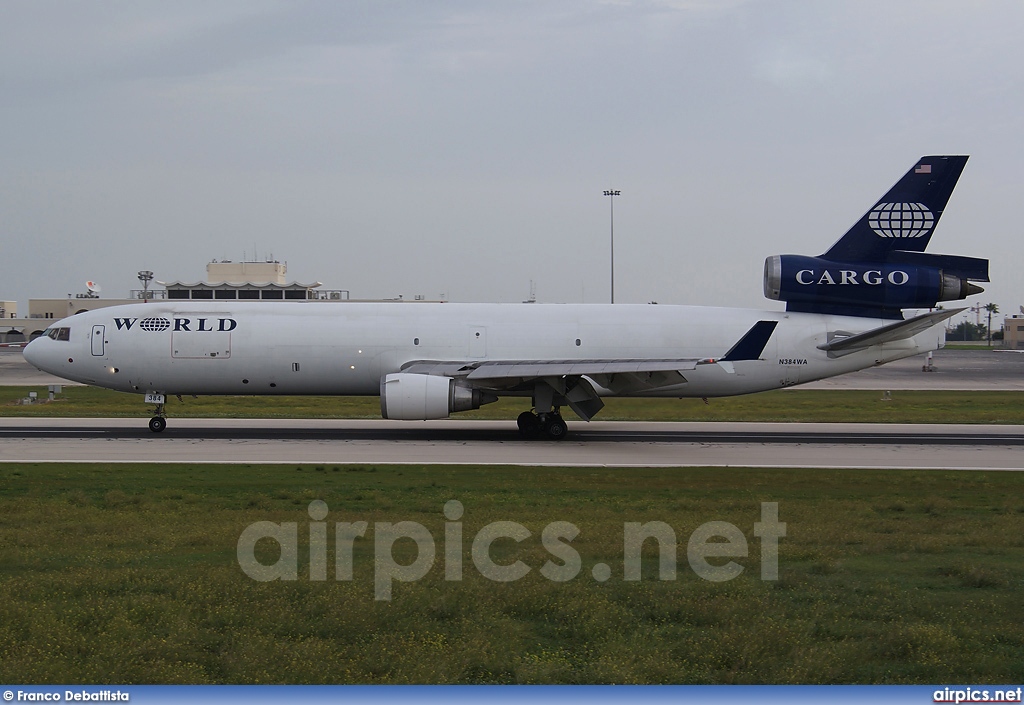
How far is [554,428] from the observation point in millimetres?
28031

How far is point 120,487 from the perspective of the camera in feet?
58.2

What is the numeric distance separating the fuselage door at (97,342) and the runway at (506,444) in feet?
8.01

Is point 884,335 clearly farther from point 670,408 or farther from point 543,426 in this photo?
point 670,408

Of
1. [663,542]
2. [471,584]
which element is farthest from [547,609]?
[663,542]

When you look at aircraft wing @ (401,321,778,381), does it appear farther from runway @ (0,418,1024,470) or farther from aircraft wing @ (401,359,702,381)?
runway @ (0,418,1024,470)

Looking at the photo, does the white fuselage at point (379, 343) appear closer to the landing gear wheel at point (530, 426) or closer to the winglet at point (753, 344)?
the landing gear wheel at point (530, 426)

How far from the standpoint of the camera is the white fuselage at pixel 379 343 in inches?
1126

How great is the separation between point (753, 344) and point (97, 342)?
19850 mm

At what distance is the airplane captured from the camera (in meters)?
28.5

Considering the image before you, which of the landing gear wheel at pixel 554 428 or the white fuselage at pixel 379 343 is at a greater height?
the white fuselage at pixel 379 343

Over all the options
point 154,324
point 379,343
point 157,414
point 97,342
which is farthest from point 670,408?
point 97,342

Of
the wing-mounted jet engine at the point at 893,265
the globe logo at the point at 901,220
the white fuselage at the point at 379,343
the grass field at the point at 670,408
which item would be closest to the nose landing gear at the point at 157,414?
A: the white fuselage at the point at 379,343

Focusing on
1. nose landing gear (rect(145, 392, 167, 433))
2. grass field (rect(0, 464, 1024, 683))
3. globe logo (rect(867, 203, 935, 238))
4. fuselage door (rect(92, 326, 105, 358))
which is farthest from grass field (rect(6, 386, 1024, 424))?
grass field (rect(0, 464, 1024, 683))

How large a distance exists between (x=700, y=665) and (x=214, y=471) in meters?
14.6
